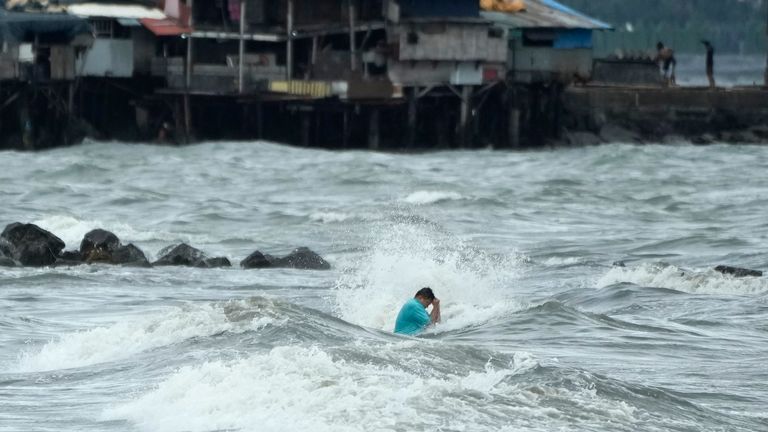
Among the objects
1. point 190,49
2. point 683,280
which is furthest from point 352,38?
point 683,280

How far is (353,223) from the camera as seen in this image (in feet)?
115

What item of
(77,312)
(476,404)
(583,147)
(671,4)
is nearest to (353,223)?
(77,312)

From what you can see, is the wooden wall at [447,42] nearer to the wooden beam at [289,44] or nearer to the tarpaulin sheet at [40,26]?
the wooden beam at [289,44]

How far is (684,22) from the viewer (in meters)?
153

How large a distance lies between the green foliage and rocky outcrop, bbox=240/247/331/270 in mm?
111799

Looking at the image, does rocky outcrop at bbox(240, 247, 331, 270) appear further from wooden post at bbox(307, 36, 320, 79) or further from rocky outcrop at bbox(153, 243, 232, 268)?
wooden post at bbox(307, 36, 320, 79)

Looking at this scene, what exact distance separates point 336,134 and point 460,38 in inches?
204

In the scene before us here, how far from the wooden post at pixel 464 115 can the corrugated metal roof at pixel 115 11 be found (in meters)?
10.8

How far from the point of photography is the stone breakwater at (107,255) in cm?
2698

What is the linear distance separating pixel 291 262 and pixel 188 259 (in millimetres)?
1595

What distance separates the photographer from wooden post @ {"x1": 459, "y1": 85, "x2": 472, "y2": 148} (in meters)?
57.5

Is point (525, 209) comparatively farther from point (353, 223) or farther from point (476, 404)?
point (476, 404)

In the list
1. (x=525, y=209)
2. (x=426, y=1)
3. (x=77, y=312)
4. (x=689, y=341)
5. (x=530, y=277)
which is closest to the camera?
(x=689, y=341)

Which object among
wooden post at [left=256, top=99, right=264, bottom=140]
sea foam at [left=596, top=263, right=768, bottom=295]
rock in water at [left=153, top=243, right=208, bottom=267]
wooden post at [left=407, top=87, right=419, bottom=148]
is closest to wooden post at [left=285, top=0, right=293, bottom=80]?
wooden post at [left=256, top=99, right=264, bottom=140]
